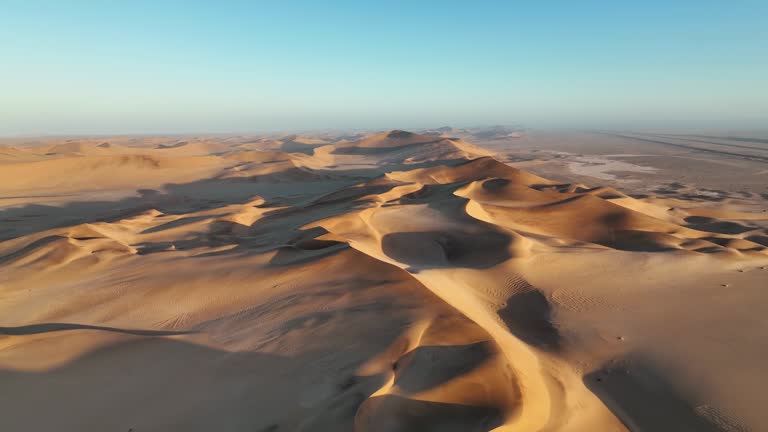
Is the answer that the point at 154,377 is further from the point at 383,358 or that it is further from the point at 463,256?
the point at 463,256

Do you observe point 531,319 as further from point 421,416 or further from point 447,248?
point 447,248

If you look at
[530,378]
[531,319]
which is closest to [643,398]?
[530,378]

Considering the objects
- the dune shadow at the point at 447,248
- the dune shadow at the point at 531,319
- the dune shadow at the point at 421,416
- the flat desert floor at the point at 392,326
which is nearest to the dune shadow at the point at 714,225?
the flat desert floor at the point at 392,326

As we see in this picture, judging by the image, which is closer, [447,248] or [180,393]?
[180,393]

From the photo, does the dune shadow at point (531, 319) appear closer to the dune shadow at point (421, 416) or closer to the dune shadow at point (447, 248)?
the dune shadow at point (447, 248)

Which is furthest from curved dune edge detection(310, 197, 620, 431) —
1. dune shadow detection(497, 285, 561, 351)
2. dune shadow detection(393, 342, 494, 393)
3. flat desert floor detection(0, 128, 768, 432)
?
dune shadow detection(393, 342, 494, 393)

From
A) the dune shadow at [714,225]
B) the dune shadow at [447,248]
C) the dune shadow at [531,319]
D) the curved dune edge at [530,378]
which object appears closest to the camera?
the curved dune edge at [530,378]

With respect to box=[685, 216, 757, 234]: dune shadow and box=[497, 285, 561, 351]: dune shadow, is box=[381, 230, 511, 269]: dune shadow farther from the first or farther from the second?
box=[685, 216, 757, 234]: dune shadow

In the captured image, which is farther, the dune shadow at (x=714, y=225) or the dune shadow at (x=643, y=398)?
the dune shadow at (x=714, y=225)

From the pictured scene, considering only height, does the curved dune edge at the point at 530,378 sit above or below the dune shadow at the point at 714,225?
above

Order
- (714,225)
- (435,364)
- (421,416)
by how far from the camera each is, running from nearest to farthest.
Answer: (421,416)
(435,364)
(714,225)

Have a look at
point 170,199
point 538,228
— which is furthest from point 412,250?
point 170,199
